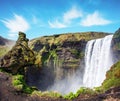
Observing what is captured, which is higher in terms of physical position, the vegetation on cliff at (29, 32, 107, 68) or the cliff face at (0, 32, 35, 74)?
the vegetation on cliff at (29, 32, 107, 68)

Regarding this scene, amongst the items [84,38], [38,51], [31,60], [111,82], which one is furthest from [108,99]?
[38,51]

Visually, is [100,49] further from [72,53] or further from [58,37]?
[58,37]

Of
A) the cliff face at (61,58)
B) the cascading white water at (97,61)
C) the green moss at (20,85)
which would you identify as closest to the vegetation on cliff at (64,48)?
the cliff face at (61,58)

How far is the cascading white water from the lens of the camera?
169 ft

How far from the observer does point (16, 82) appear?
1015 inches

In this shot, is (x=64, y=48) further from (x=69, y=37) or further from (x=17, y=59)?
(x=17, y=59)

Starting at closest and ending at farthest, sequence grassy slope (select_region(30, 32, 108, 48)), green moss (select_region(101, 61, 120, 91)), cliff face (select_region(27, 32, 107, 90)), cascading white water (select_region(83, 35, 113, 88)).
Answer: green moss (select_region(101, 61, 120, 91)) → cascading white water (select_region(83, 35, 113, 88)) → cliff face (select_region(27, 32, 107, 90)) → grassy slope (select_region(30, 32, 108, 48))

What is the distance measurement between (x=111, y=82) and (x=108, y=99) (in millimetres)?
3185

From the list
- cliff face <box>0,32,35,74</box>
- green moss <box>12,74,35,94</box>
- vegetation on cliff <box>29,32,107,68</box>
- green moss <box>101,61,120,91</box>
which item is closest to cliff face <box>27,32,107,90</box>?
vegetation on cliff <box>29,32,107,68</box>

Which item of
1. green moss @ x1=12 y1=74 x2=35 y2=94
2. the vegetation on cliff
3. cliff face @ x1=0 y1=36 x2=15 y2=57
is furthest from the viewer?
cliff face @ x1=0 y1=36 x2=15 y2=57

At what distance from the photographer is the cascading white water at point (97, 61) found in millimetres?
51438

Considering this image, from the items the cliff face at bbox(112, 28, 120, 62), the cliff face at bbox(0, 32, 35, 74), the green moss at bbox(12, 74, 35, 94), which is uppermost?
the cliff face at bbox(112, 28, 120, 62)

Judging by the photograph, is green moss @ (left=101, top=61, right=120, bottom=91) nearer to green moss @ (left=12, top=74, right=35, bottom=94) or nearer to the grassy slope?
green moss @ (left=12, top=74, right=35, bottom=94)

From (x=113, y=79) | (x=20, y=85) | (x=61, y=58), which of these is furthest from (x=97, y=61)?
(x=20, y=85)
